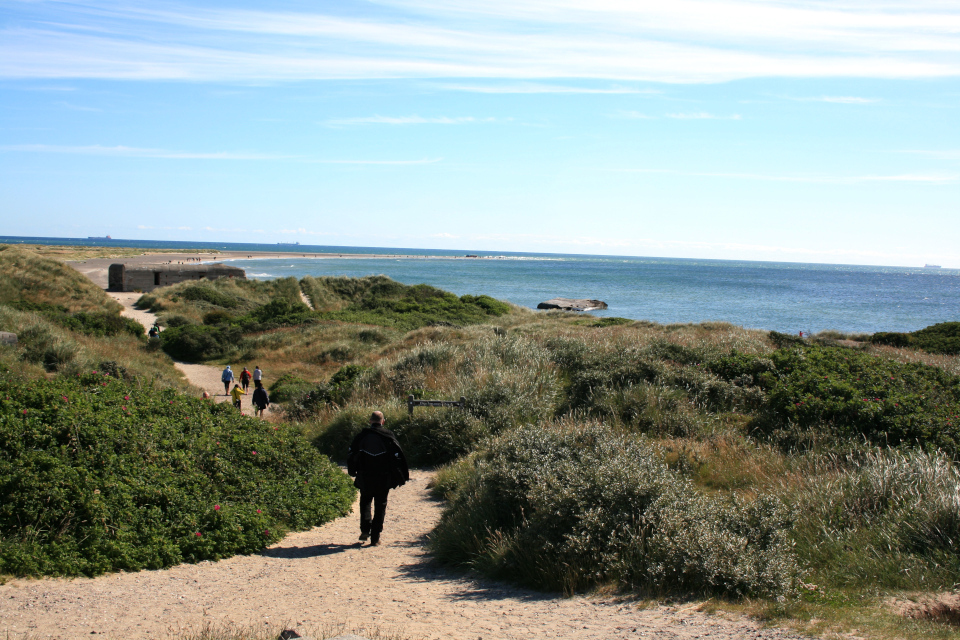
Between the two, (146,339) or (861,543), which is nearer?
(861,543)

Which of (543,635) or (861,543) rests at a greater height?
(861,543)

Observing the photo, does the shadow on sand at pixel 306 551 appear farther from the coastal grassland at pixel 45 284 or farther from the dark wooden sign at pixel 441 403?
the coastal grassland at pixel 45 284

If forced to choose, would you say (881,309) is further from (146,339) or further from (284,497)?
(284,497)

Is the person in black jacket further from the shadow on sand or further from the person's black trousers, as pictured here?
the shadow on sand

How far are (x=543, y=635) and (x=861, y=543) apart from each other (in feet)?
9.47

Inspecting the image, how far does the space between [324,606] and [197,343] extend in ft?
87.4

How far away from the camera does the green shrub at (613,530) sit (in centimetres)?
498

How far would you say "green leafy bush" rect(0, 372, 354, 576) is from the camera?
558 centimetres

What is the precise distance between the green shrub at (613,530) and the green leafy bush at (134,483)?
2.08 m

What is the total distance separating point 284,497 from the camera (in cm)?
767

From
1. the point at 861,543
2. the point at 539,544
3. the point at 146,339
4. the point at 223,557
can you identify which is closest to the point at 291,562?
the point at 223,557

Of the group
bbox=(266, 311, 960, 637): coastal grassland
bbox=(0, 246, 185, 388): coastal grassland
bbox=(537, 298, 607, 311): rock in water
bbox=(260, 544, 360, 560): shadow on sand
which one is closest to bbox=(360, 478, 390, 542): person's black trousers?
bbox=(260, 544, 360, 560): shadow on sand

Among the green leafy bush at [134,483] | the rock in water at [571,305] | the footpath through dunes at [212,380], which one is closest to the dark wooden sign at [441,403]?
the green leafy bush at [134,483]

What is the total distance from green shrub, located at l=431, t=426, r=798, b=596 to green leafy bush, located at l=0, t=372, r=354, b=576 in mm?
2082
